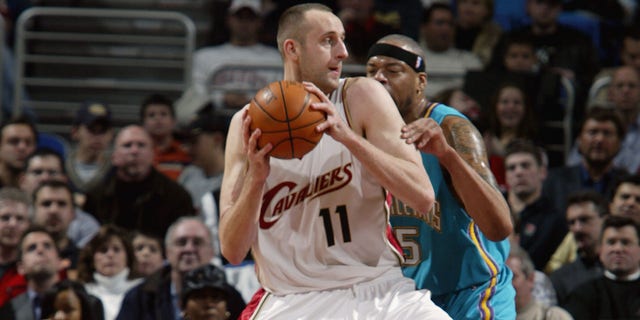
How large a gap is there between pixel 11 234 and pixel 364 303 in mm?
5287

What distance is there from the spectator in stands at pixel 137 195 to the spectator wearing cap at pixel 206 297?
187cm

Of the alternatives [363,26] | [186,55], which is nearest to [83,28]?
[186,55]

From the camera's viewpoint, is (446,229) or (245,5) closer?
(446,229)

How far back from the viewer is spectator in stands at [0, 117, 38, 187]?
10.8 metres

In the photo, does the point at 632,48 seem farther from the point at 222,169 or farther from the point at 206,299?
the point at 206,299

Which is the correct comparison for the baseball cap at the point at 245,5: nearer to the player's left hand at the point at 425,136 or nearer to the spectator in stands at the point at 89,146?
the spectator in stands at the point at 89,146

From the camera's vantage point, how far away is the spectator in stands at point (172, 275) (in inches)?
348

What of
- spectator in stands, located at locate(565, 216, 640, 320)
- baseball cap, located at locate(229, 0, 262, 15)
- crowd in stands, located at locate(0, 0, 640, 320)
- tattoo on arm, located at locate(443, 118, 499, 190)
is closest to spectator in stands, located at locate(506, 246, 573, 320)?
crowd in stands, located at locate(0, 0, 640, 320)

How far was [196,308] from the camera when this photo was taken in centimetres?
828

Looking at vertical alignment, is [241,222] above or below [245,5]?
below

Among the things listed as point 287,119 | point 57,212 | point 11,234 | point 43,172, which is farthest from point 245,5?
point 287,119

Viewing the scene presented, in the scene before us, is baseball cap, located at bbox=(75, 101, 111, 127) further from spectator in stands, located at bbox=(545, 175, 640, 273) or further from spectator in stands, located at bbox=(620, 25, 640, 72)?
spectator in stands, located at bbox=(620, 25, 640, 72)

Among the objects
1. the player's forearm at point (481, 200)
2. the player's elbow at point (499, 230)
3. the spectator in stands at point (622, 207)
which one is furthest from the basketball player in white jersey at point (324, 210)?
the spectator in stands at point (622, 207)

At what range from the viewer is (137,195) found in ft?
33.8
